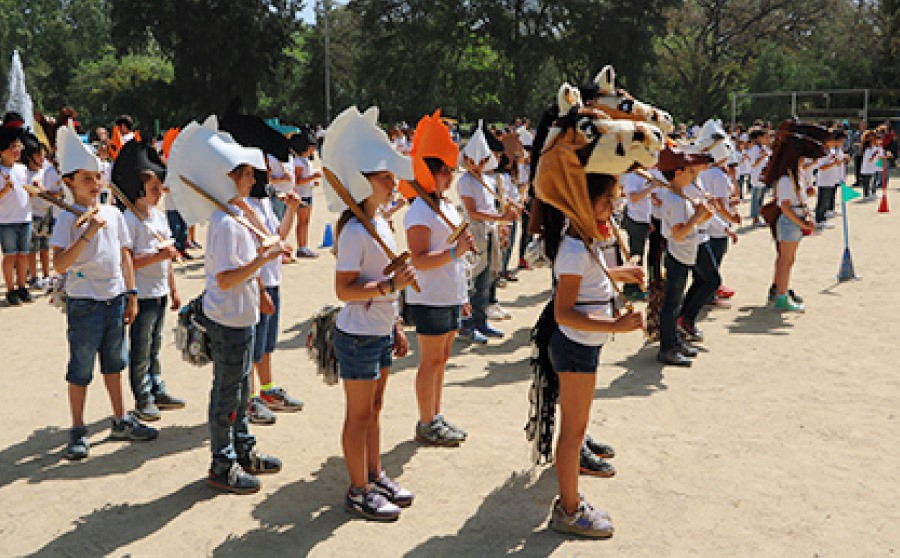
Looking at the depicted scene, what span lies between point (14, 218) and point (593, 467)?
314 inches

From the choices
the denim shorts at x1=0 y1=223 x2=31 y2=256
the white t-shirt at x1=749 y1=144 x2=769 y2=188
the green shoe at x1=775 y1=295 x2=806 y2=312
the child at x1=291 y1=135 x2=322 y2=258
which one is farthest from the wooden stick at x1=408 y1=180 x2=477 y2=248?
the white t-shirt at x1=749 y1=144 x2=769 y2=188

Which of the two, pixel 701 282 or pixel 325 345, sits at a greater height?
pixel 325 345

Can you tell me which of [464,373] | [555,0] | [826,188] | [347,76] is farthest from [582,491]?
[347,76]

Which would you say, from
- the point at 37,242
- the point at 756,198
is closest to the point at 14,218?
the point at 37,242

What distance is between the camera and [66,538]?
436 cm

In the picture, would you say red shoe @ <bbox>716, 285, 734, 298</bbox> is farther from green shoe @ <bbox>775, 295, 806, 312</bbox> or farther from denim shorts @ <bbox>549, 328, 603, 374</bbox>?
denim shorts @ <bbox>549, 328, 603, 374</bbox>

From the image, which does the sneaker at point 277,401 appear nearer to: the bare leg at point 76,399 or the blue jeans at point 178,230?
the bare leg at point 76,399

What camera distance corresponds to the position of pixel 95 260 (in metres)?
5.31

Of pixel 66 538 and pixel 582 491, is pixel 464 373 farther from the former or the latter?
pixel 66 538

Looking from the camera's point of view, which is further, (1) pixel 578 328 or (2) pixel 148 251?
(2) pixel 148 251

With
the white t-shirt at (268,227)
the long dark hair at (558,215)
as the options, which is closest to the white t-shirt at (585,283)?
the long dark hair at (558,215)

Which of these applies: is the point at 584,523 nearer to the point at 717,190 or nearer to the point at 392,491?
the point at 392,491

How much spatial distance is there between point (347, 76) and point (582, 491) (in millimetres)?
55221

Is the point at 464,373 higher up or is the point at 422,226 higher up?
the point at 422,226
